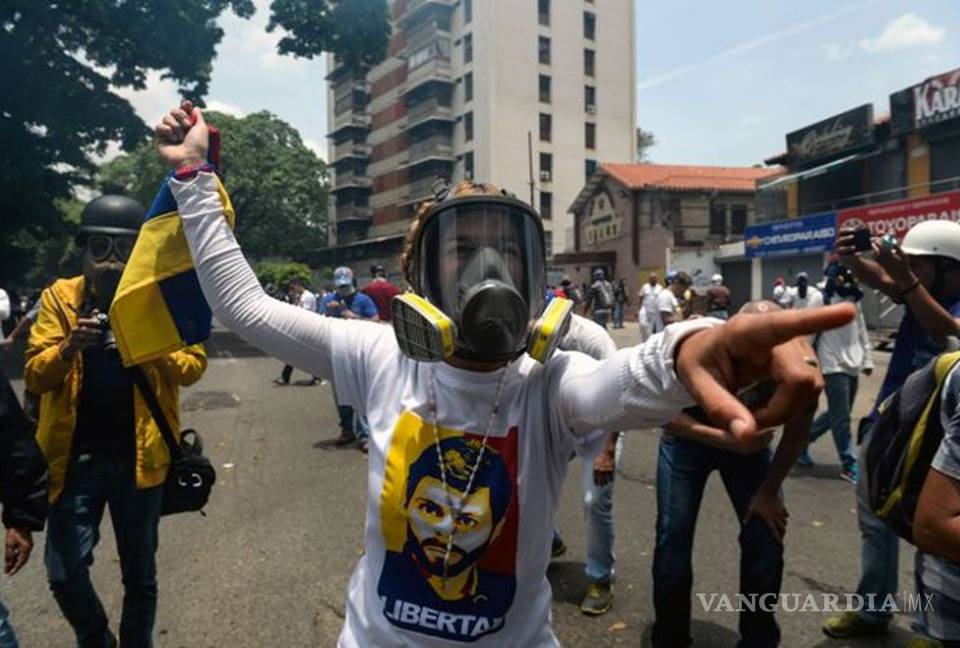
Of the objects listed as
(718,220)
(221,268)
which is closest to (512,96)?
(718,220)

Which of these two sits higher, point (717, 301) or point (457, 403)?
point (717, 301)

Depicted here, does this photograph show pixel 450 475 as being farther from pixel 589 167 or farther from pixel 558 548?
pixel 589 167

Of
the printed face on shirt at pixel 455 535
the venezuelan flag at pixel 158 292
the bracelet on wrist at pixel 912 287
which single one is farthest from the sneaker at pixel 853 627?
the venezuelan flag at pixel 158 292

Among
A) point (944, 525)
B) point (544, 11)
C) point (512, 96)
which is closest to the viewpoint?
point (944, 525)

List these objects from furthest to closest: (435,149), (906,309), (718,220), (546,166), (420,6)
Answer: (420,6) → (435,149) → (546,166) → (718,220) → (906,309)

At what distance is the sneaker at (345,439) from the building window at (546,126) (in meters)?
40.0

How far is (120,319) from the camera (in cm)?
184

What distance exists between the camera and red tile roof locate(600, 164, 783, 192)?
33438mm

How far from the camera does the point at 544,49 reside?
45469 mm

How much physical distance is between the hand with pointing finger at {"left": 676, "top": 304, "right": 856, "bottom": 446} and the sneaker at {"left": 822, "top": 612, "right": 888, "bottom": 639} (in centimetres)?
310

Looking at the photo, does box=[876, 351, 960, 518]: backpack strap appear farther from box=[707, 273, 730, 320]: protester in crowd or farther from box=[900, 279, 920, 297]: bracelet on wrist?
box=[707, 273, 730, 320]: protester in crowd

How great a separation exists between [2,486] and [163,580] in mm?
2004

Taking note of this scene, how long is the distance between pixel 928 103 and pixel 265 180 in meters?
41.3

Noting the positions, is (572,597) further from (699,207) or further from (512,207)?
(699,207)
